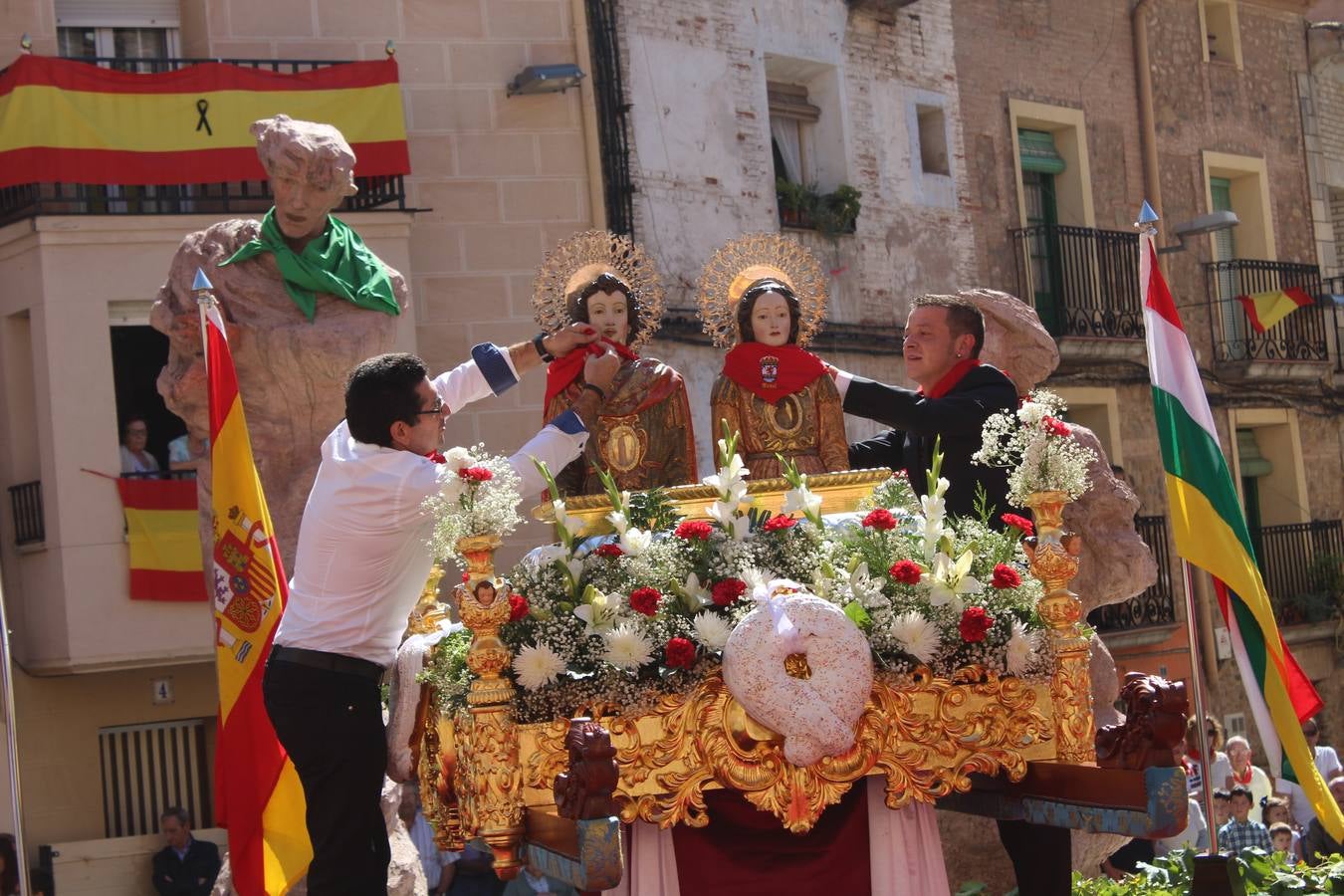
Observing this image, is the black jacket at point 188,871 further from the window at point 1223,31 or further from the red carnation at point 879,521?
the window at point 1223,31

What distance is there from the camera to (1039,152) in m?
19.7

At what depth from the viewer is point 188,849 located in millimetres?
12047

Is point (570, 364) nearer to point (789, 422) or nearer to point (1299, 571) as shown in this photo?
point (789, 422)

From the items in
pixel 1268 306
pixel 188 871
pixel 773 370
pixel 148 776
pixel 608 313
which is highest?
pixel 1268 306

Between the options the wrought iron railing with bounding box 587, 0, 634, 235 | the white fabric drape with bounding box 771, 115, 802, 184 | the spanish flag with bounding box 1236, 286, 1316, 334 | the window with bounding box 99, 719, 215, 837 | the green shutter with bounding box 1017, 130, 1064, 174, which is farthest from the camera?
the spanish flag with bounding box 1236, 286, 1316, 334

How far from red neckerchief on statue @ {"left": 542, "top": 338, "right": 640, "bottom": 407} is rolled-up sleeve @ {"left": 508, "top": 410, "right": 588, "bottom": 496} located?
46 cm

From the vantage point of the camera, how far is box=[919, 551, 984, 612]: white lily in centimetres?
537

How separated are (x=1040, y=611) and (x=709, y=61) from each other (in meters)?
11.1

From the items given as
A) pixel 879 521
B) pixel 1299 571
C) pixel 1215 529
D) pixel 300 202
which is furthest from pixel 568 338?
Result: pixel 1299 571

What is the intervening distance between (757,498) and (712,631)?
2.77 feet

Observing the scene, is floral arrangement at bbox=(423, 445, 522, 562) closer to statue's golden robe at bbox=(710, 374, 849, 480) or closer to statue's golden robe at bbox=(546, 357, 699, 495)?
statue's golden robe at bbox=(546, 357, 699, 495)

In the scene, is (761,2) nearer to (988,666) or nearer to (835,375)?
(835,375)

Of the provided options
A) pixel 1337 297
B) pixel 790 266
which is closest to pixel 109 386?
pixel 790 266

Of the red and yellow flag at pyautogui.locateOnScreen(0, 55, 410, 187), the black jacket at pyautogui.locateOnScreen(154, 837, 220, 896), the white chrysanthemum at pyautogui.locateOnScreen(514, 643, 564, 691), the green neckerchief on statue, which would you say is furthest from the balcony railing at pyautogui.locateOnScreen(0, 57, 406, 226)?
the white chrysanthemum at pyautogui.locateOnScreen(514, 643, 564, 691)
